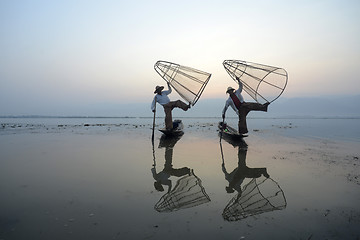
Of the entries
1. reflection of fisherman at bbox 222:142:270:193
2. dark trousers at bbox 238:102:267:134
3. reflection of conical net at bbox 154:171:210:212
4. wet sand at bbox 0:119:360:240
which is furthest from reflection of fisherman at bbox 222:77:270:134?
reflection of conical net at bbox 154:171:210:212

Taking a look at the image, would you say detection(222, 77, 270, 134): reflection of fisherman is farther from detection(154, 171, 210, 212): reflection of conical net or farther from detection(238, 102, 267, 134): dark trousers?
detection(154, 171, 210, 212): reflection of conical net

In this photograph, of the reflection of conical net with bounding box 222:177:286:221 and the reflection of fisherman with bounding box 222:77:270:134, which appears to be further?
the reflection of fisherman with bounding box 222:77:270:134

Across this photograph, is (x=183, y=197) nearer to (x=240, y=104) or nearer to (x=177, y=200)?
(x=177, y=200)

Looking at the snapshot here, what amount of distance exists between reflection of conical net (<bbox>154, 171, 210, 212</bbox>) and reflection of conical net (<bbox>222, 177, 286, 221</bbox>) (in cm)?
76

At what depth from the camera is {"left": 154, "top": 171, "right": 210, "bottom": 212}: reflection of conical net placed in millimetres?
5078

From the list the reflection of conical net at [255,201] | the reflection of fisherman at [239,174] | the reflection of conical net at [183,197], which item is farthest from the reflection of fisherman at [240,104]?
the reflection of conical net at [183,197]

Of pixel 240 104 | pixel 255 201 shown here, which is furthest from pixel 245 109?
pixel 255 201

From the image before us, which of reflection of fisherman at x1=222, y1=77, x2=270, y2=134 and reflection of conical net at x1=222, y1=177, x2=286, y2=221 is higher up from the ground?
reflection of fisherman at x1=222, y1=77, x2=270, y2=134

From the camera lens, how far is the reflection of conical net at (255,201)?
15.5 ft

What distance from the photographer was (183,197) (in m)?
5.68

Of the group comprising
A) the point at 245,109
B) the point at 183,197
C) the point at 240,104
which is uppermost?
the point at 240,104

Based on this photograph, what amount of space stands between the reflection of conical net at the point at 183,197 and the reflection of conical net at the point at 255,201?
76 centimetres

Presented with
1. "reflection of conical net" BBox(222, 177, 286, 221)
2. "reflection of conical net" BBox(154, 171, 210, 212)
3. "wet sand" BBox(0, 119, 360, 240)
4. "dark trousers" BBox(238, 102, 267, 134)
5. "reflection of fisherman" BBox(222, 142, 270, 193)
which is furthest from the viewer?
"dark trousers" BBox(238, 102, 267, 134)

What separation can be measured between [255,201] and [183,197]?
1.80 meters
